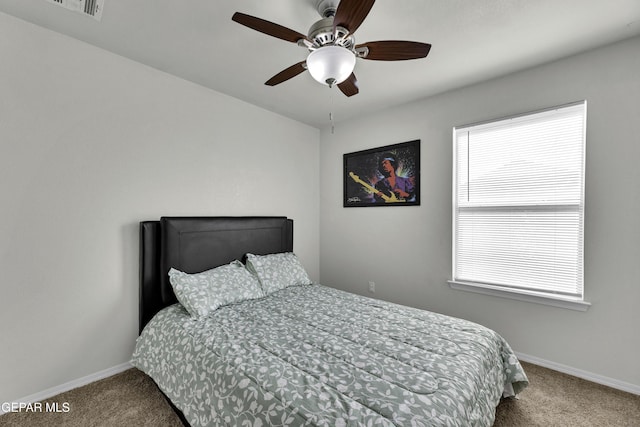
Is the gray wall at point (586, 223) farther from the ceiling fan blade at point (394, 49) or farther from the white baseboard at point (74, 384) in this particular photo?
the white baseboard at point (74, 384)

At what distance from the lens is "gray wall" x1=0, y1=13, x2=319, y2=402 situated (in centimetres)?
182

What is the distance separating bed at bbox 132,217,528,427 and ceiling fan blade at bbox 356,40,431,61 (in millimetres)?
1673

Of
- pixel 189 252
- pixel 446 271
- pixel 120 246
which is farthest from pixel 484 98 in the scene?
pixel 120 246

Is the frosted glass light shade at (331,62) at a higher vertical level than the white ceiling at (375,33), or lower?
lower

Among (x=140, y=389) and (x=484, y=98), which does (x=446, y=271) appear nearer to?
(x=484, y=98)

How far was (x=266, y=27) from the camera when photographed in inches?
56.8

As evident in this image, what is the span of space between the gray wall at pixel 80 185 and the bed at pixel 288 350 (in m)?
0.24

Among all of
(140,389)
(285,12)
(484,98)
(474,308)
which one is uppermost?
(285,12)

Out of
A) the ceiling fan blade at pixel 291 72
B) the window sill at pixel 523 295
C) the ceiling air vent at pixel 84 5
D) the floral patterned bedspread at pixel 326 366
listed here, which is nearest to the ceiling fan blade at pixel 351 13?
the ceiling fan blade at pixel 291 72

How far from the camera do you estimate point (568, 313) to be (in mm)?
2203

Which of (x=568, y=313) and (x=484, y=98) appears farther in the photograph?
(x=484, y=98)

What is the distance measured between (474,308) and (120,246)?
123 inches

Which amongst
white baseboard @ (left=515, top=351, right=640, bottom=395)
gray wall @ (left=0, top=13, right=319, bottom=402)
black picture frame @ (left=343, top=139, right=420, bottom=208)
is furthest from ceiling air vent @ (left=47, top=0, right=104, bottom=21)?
white baseboard @ (left=515, top=351, right=640, bottom=395)

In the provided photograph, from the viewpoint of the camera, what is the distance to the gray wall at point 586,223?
2.00 m
